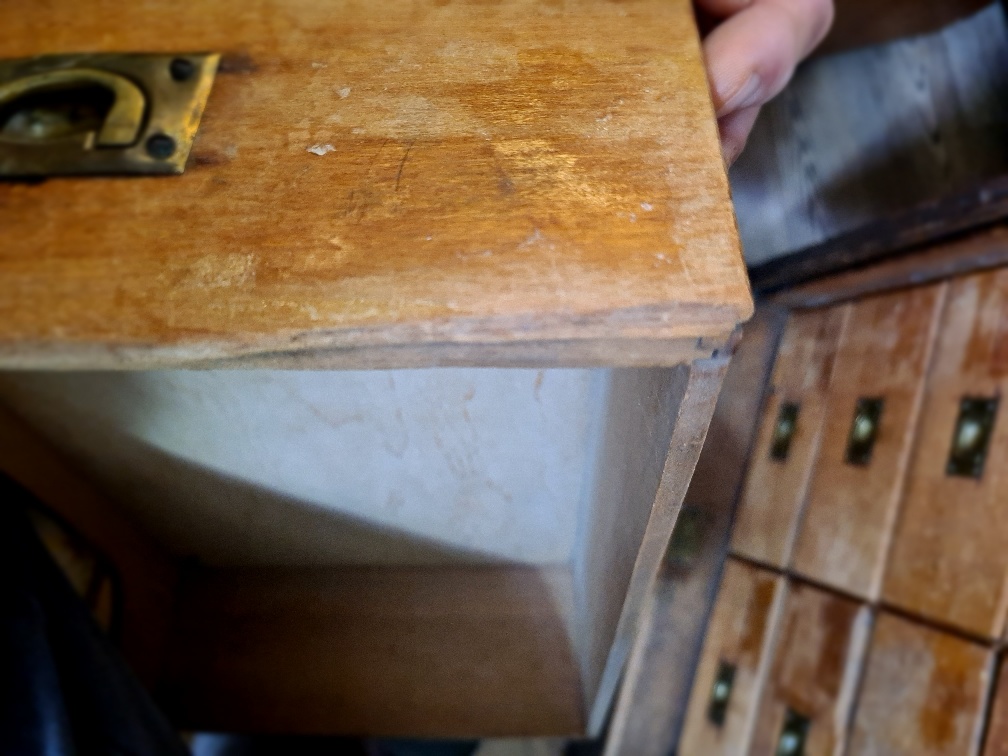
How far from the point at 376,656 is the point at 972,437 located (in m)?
0.63

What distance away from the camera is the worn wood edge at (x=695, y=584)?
33.2 inches

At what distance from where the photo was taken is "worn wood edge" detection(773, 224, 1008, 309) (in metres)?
0.60

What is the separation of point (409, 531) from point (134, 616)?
306 millimetres

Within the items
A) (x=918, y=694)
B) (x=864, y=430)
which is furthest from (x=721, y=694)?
(x=864, y=430)

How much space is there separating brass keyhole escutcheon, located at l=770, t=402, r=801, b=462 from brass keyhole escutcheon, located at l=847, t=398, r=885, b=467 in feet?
0.28

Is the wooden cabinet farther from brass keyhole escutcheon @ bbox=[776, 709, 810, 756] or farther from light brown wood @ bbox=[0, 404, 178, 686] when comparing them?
brass keyhole escutcheon @ bbox=[776, 709, 810, 756]

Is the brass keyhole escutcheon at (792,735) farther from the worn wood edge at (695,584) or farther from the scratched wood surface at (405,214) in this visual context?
the scratched wood surface at (405,214)

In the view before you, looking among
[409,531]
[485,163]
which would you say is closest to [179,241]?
[485,163]

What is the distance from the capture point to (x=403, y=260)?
28 centimetres

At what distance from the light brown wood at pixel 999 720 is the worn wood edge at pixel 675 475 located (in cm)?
31

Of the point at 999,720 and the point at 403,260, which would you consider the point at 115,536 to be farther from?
the point at 999,720

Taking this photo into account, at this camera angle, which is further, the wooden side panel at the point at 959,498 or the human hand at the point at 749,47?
the wooden side panel at the point at 959,498

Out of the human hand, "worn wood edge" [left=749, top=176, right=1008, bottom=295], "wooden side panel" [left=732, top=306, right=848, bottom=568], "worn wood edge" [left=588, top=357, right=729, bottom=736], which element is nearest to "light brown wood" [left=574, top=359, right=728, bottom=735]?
"worn wood edge" [left=588, top=357, right=729, bottom=736]

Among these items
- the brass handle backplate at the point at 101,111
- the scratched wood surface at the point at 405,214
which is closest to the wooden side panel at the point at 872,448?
the scratched wood surface at the point at 405,214
